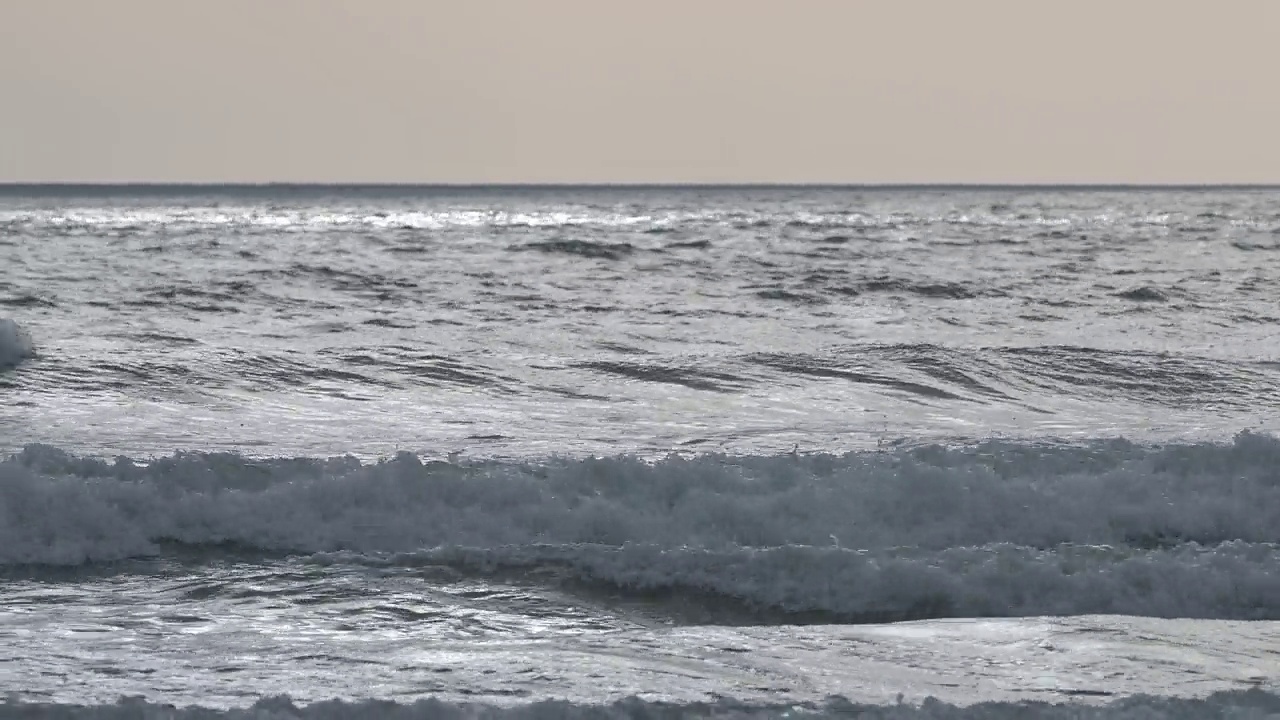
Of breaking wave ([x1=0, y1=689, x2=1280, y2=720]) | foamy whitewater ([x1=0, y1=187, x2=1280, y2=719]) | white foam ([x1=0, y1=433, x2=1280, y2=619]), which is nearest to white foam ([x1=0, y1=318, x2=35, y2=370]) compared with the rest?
foamy whitewater ([x1=0, y1=187, x2=1280, y2=719])

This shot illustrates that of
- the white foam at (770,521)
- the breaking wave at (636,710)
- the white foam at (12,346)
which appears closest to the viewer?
the breaking wave at (636,710)

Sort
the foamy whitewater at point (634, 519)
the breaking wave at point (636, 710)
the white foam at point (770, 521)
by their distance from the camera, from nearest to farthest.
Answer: the breaking wave at point (636, 710) → the foamy whitewater at point (634, 519) → the white foam at point (770, 521)

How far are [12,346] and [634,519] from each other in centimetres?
987

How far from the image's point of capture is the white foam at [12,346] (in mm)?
14844

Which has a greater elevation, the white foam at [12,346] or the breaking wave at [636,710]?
the white foam at [12,346]

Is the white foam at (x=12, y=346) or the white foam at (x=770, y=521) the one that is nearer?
the white foam at (x=770, y=521)

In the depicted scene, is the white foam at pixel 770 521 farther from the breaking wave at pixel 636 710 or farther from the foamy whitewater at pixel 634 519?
the breaking wave at pixel 636 710

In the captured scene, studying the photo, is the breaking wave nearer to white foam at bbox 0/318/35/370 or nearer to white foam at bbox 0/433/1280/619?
white foam at bbox 0/433/1280/619

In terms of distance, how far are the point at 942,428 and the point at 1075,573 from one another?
4.43 m

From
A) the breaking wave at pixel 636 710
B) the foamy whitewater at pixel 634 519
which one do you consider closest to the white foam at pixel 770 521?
the foamy whitewater at pixel 634 519

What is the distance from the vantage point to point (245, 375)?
47.0ft

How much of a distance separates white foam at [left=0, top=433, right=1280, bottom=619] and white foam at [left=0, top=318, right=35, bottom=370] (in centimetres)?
607

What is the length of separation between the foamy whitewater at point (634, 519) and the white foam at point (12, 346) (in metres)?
0.05

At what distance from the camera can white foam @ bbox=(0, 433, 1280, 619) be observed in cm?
764
